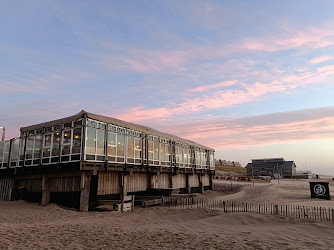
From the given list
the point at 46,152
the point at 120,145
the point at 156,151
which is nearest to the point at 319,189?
the point at 156,151

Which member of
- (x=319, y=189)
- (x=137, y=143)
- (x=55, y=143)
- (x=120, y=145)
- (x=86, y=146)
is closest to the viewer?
(x=86, y=146)

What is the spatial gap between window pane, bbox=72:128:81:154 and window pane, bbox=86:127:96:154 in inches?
26.9

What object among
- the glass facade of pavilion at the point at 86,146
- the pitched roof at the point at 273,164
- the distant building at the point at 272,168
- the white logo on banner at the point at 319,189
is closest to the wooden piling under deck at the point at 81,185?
the glass facade of pavilion at the point at 86,146

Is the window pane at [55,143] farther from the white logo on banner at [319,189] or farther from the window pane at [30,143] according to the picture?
the white logo on banner at [319,189]

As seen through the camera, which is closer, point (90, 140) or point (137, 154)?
point (90, 140)

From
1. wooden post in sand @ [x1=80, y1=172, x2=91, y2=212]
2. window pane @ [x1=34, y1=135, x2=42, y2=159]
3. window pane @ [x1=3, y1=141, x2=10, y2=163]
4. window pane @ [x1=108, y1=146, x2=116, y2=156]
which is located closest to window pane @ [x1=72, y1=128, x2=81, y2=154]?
wooden post in sand @ [x1=80, y1=172, x2=91, y2=212]

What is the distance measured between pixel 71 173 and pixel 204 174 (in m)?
24.6

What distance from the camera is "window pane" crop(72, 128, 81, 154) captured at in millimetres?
18531

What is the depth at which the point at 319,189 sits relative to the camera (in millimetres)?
24969

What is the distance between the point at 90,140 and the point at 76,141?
1.14 meters

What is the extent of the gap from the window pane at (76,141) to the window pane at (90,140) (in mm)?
683

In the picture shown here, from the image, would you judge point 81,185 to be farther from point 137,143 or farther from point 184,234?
point 184,234

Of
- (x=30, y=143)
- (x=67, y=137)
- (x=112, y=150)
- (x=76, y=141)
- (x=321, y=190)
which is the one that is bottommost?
(x=321, y=190)

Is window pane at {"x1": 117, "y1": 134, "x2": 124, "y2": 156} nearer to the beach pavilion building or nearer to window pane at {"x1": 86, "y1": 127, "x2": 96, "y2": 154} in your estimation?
the beach pavilion building
